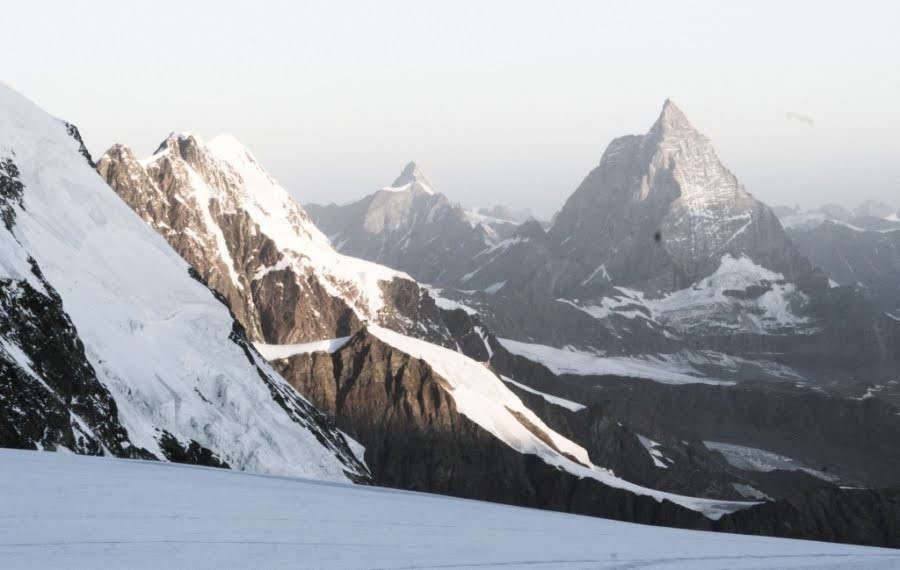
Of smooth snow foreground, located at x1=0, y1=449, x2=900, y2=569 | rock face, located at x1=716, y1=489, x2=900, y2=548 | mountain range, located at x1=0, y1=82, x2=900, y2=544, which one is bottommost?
rock face, located at x1=716, y1=489, x2=900, y2=548

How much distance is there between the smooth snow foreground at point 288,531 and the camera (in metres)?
14.4

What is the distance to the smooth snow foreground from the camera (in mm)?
Answer: 14445

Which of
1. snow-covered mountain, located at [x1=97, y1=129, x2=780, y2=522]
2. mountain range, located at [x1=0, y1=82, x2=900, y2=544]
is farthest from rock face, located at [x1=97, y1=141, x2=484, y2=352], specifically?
mountain range, located at [x1=0, y1=82, x2=900, y2=544]

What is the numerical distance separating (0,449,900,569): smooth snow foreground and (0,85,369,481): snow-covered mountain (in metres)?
20.5

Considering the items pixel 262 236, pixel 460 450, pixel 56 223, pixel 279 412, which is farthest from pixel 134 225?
pixel 262 236

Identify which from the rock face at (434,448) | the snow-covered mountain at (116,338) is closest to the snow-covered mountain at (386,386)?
the rock face at (434,448)

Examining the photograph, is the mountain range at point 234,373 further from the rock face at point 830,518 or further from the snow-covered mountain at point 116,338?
the rock face at point 830,518

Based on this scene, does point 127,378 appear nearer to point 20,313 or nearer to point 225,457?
point 225,457

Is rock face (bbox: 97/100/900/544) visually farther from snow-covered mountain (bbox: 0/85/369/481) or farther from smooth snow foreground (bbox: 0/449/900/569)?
smooth snow foreground (bbox: 0/449/900/569)

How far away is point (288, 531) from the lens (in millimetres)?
16672

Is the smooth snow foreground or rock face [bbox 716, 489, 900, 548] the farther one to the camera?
rock face [bbox 716, 489, 900, 548]

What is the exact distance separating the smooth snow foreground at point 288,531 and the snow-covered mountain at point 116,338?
2054cm

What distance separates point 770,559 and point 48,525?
1388cm

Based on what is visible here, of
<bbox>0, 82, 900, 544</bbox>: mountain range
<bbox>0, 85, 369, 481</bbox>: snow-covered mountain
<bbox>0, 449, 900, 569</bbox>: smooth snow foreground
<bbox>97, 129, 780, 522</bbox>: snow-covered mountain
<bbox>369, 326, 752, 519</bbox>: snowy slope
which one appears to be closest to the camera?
<bbox>0, 449, 900, 569</bbox>: smooth snow foreground
